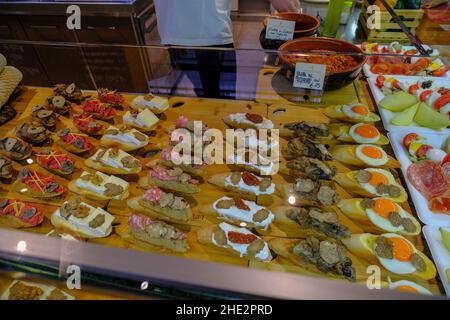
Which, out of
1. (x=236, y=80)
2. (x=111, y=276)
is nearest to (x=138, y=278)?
(x=111, y=276)

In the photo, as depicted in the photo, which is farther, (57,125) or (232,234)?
(57,125)

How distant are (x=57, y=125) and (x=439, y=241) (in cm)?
306

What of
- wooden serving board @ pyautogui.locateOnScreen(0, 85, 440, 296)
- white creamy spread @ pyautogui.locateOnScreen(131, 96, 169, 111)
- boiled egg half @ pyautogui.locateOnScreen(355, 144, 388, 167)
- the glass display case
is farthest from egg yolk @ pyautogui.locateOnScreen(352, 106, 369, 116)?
white creamy spread @ pyautogui.locateOnScreen(131, 96, 169, 111)

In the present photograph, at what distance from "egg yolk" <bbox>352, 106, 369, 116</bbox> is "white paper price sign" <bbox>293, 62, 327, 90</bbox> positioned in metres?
0.34

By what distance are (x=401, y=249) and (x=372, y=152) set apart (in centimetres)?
78

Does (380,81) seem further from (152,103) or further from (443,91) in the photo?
(152,103)

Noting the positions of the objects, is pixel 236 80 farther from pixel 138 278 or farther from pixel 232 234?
pixel 138 278

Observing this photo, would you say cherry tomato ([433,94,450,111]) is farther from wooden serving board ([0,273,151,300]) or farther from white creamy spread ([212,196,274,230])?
wooden serving board ([0,273,151,300])

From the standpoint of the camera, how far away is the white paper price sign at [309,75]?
2.39 meters

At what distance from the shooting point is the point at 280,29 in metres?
2.72

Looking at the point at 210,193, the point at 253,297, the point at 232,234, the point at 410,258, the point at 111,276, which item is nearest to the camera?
the point at 253,297

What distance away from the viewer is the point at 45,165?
2.30 metres

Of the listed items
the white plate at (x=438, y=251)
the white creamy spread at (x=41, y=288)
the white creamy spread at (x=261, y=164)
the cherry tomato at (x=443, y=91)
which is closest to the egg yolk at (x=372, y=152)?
the white plate at (x=438, y=251)

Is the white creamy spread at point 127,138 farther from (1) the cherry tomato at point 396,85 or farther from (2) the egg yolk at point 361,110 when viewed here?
(1) the cherry tomato at point 396,85
